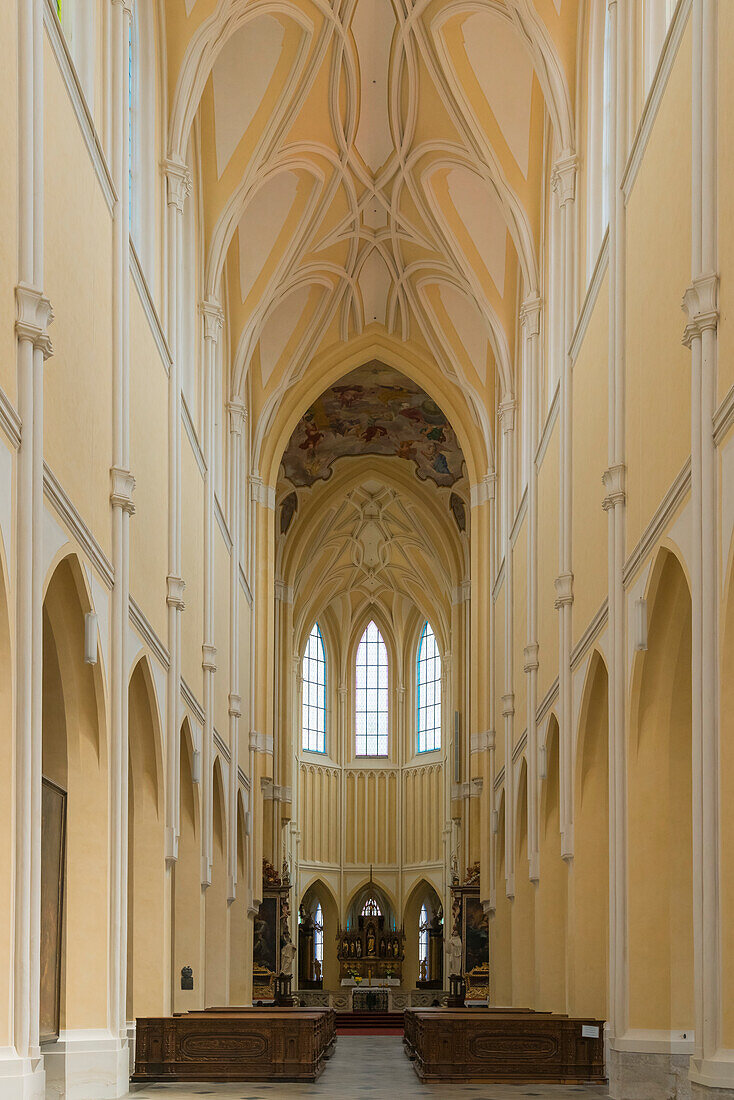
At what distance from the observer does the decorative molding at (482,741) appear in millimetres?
→ 28459

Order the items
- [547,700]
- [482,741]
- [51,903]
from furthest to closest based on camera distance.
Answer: [482,741]
[547,700]
[51,903]

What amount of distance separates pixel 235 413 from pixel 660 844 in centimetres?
1435

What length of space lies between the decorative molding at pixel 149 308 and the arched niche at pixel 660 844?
6.52 meters

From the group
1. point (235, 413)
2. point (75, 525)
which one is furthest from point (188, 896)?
point (75, 525)

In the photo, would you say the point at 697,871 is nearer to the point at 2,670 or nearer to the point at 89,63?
the point at 2,670

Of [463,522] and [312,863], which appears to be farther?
[312,863]

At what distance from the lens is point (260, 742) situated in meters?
28.8

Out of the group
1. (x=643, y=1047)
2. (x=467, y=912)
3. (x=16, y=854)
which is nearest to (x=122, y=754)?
(x=16, y=854)

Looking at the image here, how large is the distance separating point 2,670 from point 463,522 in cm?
2860

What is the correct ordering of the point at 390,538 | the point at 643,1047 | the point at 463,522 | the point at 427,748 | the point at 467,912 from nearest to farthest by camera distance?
the point at 643,1047
the point at 467,912
the point at 463,522
the point at 390,538
the point at 427,748

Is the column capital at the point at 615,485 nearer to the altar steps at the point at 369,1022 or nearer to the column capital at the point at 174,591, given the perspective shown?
the column capital at the point at 174,591

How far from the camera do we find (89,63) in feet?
43.1

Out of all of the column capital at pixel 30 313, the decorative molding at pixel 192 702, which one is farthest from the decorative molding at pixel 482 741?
the column capital at pixel 30 313

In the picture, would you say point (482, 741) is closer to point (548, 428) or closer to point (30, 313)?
point (548, 428)
